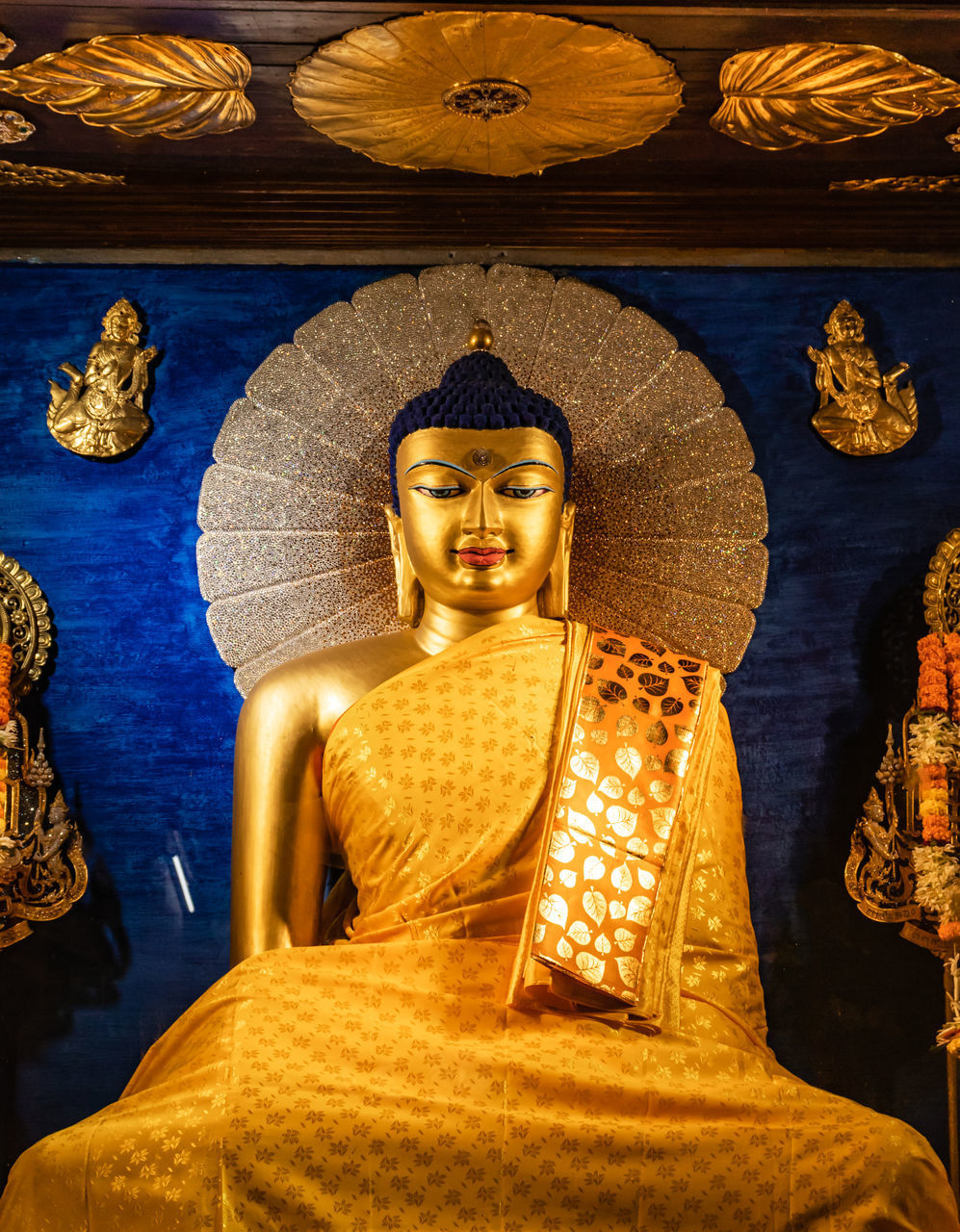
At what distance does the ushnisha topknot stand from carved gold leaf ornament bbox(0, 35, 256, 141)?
849mm

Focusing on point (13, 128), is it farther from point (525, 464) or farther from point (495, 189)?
point (525, 464)

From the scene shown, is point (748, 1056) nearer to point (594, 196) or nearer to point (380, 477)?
point (380, 477)

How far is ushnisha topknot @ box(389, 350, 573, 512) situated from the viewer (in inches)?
144

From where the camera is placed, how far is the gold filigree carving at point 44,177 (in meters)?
3.83

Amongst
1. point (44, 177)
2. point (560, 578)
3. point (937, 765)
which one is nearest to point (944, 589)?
point (937, 765)

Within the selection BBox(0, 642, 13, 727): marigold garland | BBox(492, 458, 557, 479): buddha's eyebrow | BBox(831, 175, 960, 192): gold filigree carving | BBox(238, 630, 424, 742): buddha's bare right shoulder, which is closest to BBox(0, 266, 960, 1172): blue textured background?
BBox(0, 642, 13, 727): marigold garland

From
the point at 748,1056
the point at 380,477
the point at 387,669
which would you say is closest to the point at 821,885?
the point at 748,1056

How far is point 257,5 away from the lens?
3164mm

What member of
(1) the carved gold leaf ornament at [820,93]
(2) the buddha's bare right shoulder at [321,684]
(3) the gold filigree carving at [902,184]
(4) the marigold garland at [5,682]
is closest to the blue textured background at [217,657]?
(4) the marigold garland at [5,682]

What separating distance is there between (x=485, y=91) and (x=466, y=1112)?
2.40m

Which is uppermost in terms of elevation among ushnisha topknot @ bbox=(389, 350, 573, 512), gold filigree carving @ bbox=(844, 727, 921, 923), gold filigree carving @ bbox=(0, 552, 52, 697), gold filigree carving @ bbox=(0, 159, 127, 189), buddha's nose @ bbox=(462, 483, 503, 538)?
gold filigree carving @ bbox=(0, 159, 127, 189)

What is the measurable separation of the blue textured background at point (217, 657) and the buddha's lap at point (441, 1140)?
1180 millimetres

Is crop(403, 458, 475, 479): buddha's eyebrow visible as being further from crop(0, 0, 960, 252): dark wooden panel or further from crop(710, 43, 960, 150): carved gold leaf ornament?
crop(710, 43, 960, 150): carved gold leaf ornament

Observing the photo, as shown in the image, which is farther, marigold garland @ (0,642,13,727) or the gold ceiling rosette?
marigold garland @ (0,642,13,727)
